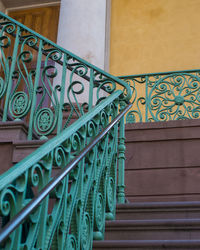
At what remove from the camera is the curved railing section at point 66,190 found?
2094 millimetres

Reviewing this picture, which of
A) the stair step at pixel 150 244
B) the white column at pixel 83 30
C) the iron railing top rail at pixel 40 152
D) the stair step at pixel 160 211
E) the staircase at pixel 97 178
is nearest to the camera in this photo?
the iron railing top rail at pixel 40 152

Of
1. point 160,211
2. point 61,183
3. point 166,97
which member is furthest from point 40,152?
point 166,97

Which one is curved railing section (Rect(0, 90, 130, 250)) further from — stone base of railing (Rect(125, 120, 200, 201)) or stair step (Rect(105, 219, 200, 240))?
stone base of railing (Rect(125, 120, 200, 201))

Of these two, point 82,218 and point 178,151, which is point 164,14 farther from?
point 82,218

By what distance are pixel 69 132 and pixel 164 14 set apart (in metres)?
7.83

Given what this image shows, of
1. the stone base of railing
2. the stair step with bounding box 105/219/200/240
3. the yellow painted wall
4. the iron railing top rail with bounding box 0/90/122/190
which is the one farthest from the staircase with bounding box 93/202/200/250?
the yellow painted wall

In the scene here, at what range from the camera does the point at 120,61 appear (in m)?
9.91

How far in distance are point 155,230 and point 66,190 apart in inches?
38.8

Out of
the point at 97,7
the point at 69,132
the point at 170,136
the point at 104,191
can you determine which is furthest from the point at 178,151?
the point at 97,7

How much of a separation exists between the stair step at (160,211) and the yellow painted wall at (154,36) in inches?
235

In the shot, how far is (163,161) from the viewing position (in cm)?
541

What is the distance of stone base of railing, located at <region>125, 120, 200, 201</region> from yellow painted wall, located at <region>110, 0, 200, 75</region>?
13.1 ft

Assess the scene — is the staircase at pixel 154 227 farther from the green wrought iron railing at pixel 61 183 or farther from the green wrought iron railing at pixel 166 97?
the green wrought iron railing at pixel 166 97

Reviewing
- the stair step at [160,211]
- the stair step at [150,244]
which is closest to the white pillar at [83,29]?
the stair step at [160,211]
